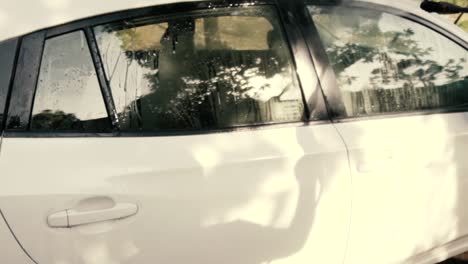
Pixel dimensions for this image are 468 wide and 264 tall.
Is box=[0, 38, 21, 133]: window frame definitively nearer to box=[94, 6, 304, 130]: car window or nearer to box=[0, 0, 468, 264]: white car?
box=[0, 0, 468, 264]: white car

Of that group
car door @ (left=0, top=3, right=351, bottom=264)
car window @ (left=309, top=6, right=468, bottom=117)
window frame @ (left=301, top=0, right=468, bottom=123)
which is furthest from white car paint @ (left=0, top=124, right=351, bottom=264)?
car window @ (left=309, top=6, right=468, bottom=117)

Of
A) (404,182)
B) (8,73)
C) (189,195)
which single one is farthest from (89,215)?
(404,182)

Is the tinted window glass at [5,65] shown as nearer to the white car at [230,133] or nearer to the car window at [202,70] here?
the white car at [230,133]

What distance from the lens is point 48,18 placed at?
71.9 inches

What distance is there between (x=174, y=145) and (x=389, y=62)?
44.8 inches

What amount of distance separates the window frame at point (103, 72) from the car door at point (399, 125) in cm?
10

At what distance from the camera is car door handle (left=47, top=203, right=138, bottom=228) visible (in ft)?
5.65

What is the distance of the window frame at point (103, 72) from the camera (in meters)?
1.78

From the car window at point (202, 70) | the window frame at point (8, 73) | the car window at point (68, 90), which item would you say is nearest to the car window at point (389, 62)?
the car window at point (202, 70)

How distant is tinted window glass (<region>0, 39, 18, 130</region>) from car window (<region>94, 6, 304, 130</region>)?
0.29 m

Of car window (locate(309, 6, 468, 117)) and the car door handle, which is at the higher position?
car window (locate(309, 6, 468, 117))

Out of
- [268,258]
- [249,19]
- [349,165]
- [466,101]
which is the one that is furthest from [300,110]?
[466,101]

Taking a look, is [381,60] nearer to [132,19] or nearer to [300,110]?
[300,110]

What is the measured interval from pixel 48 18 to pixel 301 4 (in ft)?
3.41
